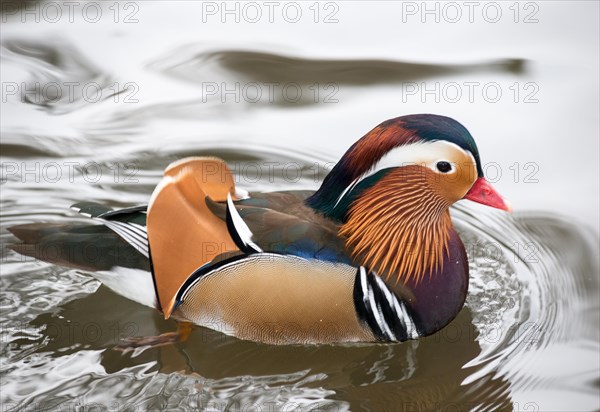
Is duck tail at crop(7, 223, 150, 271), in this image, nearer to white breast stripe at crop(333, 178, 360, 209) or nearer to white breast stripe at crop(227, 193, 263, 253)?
white breast stripe at crop(227, 193, 263, 253)

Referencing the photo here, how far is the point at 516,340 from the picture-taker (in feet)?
16.3

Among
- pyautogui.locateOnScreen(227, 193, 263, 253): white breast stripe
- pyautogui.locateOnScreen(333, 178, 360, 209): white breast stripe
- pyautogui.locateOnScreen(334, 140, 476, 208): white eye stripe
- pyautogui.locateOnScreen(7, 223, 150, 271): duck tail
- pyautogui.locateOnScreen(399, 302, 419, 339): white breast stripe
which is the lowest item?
pyautogui.locateOnScreen(399, 302, 419, 339): white breast stripe

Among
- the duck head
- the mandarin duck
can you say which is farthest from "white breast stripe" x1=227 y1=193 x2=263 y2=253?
the duck head

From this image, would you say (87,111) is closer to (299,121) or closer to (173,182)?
(299,121)

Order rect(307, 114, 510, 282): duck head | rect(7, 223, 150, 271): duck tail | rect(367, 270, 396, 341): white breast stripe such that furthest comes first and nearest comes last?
rect(7, 223, 150, 271): duck tail
rect(367, 270, 396, 341): white breast stripe
rect(307, 114, 510, 282): duck head

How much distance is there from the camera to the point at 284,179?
621 cm

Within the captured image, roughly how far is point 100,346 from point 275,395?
89cm

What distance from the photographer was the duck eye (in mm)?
4653

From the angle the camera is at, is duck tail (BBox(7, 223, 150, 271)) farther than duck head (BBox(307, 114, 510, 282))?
Yes

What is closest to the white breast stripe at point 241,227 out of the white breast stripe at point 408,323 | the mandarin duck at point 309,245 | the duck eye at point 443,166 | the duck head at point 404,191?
the mandarin duck at point 309,245

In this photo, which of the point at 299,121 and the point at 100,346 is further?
the point at 299,121

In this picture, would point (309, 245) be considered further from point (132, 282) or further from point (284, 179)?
point (284, 179)

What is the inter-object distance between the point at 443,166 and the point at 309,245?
707 millimetres

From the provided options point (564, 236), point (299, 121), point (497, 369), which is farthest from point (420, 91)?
point (497, 369)
